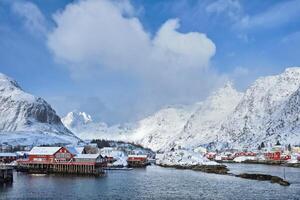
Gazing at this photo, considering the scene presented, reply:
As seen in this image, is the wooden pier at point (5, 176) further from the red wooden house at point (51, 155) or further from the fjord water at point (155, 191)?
the red wooden house at point (51, 155)

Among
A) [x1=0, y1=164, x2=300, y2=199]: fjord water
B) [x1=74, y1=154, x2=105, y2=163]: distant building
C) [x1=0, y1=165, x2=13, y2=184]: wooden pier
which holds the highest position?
[x1=74, y1=154, x2=105, y2=163]: distant building

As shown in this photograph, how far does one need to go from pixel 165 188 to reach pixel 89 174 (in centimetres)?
4261

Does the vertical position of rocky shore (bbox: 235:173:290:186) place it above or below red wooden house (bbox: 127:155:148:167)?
below

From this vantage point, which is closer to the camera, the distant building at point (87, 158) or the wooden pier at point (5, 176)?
the wooden pier at point (5, 176)

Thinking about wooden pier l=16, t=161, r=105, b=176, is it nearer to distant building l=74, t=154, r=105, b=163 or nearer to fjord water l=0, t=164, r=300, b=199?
distant building l=74, t=154, r=105, b=163

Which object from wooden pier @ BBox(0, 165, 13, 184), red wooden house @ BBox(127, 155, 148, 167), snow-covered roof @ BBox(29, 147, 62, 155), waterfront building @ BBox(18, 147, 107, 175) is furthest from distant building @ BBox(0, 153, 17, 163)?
wooden pier @ BBox(0, 165, 13, 184)

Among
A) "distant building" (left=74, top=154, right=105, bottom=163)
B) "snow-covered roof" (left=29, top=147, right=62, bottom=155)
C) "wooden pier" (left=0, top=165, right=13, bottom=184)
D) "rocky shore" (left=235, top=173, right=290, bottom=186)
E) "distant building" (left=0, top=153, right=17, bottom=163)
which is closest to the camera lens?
"rocky shore" (left=235, top=173, right=290, bottom=186)

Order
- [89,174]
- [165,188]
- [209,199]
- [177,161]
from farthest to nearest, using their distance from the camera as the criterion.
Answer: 1. [177,161]
2. [89,174]
3. [165,188]
4. [209,199]

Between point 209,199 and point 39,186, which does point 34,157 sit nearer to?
point 39,186

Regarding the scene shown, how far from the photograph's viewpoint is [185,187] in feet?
294

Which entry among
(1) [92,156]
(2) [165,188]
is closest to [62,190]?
(2) [165,188]

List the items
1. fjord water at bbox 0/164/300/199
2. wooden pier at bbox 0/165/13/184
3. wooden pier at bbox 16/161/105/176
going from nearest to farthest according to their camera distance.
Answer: fjord water at bbox 0/164/300/199 < wooden pier at bbox 0/165/13/184 < wooden pier at bbox 16/161/105/176

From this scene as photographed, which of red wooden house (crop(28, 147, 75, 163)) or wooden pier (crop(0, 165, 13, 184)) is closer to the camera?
wooden pier (crop(0, 165, 13, 184))

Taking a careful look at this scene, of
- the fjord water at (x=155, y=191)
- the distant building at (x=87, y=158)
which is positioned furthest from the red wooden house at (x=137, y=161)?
the fjord water at (x=155, y=191)
